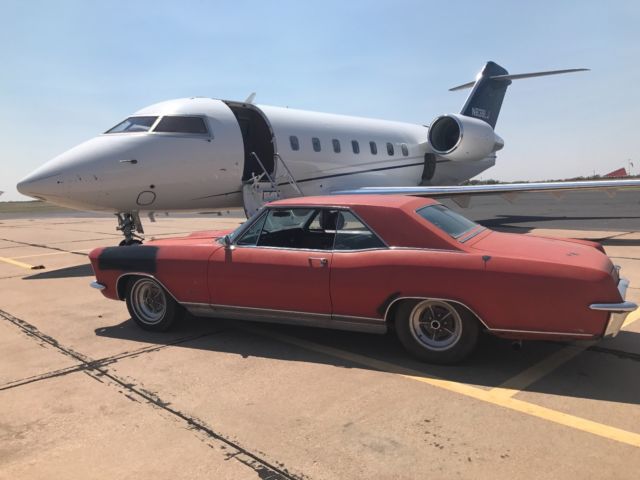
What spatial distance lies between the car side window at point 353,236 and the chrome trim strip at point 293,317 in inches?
22.7

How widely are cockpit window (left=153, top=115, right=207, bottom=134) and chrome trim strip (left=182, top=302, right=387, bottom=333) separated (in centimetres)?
580

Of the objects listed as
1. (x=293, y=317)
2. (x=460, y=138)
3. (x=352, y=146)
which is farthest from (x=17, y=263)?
(x=460, y=138)

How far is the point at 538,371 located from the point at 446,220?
1.40m

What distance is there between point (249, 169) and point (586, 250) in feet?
25.9

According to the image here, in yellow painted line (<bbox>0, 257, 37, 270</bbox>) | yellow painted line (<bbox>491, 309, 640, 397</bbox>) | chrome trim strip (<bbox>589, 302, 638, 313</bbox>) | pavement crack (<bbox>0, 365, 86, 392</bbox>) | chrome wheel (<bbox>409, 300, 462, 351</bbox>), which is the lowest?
yellow painted line (<bbox>491, 309, 640, 397</bbox>)

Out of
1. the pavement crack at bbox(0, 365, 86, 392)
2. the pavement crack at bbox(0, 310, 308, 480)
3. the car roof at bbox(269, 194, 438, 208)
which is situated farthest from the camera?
the car roof at bbox(269, 194, 438, 208)

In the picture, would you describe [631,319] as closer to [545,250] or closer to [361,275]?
[545,250]

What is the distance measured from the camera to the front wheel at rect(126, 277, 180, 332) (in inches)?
187

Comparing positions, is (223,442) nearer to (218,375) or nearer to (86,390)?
(218,375)

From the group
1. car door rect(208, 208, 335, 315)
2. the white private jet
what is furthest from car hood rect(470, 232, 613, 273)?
the white private jet

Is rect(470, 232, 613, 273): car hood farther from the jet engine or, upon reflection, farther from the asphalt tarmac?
the jet engine

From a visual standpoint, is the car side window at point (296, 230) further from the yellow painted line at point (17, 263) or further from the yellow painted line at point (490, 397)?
the yellow painted line at point (17, 263)

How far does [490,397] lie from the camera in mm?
3189

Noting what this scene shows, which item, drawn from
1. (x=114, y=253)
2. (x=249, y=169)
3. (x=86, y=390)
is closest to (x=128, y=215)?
(x=249, y=169)
